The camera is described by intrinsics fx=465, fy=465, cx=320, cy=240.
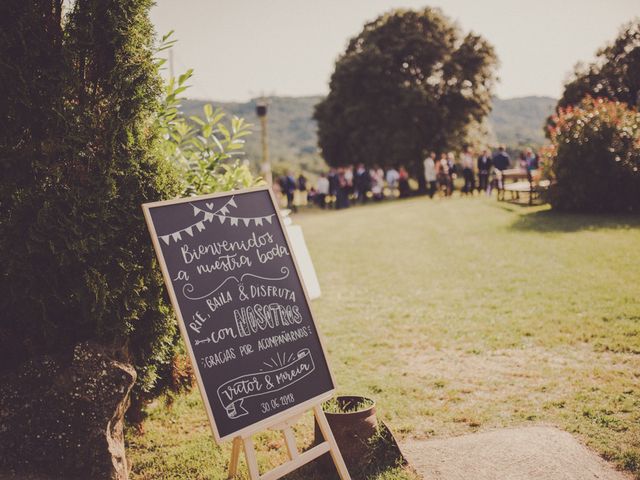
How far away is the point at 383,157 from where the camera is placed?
1259 inches

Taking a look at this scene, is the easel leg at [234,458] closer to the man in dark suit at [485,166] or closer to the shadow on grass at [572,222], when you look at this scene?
the shadow on grass at [572,222]

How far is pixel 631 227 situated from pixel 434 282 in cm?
614

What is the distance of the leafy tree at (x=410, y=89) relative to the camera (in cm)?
3147

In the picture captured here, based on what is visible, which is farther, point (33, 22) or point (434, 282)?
point (434, 282)

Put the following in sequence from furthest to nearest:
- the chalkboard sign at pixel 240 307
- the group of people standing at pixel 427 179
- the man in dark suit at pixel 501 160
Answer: the group of people standing at pixel 427 179, the man in dark suit at pixel 501 160, the chalkboard sign at pixel 240 307

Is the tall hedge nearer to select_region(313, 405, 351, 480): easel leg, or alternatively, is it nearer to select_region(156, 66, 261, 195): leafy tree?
select_region(156, 66, 261, 195): leafy tree

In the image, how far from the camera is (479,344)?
5613mm

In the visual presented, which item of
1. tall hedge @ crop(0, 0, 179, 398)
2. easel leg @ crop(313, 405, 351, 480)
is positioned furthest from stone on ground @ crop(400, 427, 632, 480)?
tall hedge @ crop(0, 0, 179, 398)

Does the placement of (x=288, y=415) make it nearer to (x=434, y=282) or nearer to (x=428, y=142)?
(x=434, y=282)

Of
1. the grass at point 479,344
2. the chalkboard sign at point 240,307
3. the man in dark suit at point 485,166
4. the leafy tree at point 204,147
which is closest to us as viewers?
the chalkboard sign at point 240,307

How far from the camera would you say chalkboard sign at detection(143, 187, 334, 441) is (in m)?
2.94

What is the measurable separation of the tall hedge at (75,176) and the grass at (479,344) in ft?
4.55

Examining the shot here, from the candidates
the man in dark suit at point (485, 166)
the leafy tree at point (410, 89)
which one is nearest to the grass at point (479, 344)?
the man in dark suit at point (485, 166)

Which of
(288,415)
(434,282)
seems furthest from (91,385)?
(434,282)
